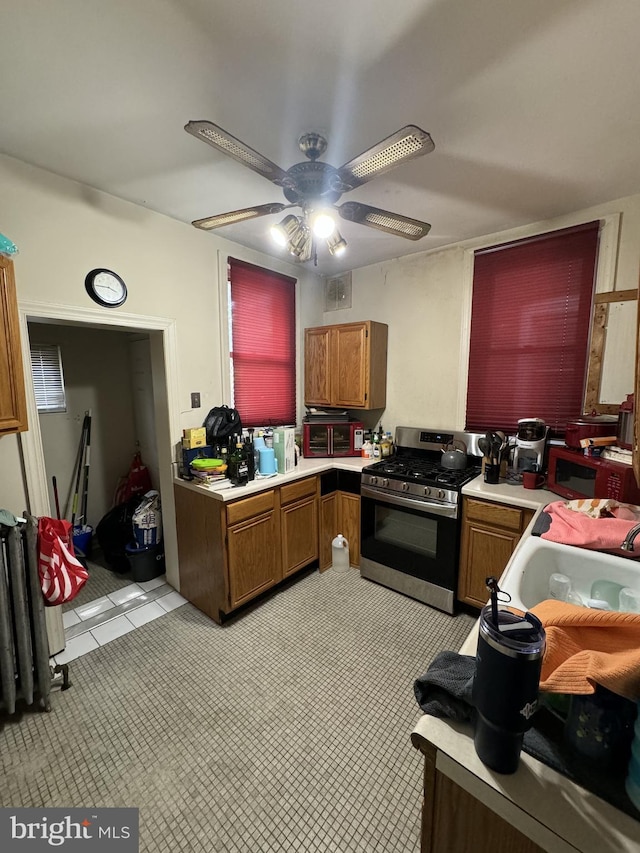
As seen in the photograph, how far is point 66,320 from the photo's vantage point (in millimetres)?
1998

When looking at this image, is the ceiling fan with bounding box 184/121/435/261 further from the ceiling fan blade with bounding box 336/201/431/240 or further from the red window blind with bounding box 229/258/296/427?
the red window blind with bounding box 229/258/296/427

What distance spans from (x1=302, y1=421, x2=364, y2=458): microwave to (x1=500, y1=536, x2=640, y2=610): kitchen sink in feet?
6.34

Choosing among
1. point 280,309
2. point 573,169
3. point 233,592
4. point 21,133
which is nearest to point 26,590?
point 233,592

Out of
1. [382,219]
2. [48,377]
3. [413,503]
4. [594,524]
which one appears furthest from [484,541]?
[48,377]

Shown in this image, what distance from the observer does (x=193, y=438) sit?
8.31 ft

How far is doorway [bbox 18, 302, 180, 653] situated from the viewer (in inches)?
74.3

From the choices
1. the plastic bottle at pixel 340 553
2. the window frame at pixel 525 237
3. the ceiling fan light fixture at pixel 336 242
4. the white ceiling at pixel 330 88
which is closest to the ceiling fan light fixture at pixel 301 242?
the ceiling fan light fixture at pixel 336 242

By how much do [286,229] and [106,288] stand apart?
1.24 meters

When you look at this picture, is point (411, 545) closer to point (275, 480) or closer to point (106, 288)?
point (275, 480)

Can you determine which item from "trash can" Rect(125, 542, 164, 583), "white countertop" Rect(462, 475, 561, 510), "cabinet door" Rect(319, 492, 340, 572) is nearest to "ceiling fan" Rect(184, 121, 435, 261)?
"white countertop" Rect(462, 475, 561, 510)

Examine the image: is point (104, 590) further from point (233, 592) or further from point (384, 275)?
point (384, 275)

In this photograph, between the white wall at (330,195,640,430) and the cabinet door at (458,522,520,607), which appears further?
the white wall at (330,195,640,430)

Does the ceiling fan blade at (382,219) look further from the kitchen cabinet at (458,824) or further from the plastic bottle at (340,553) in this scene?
the plastic bottle at (340,553)

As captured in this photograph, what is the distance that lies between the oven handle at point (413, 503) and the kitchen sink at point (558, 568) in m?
0.92
